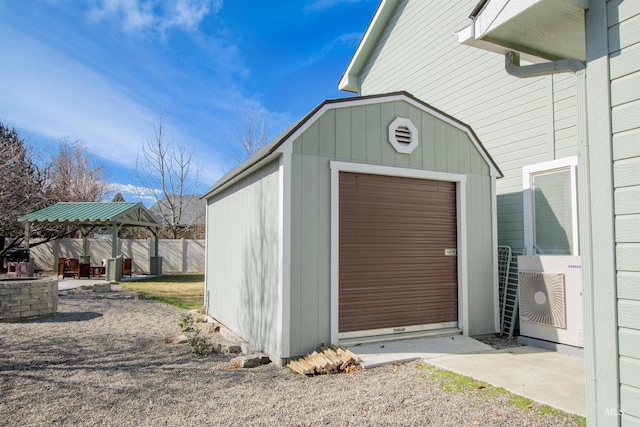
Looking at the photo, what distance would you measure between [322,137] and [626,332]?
3.85 m

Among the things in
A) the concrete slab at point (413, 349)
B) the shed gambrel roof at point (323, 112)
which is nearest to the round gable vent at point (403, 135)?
the shed gambrel roof at point (323, 112)

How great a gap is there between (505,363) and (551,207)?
112 inches

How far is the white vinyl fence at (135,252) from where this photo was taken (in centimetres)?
1931

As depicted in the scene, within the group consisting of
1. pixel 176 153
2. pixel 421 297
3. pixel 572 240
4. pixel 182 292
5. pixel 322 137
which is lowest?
pixel 182 292

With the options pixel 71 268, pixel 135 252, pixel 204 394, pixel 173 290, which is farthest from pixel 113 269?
pixel 204 394

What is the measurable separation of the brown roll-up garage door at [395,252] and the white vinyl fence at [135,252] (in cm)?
1609

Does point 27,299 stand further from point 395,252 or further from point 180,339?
point 395,252

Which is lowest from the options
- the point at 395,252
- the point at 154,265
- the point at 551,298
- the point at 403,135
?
the point at 154,265

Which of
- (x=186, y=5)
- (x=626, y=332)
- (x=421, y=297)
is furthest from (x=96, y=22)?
(x=626, y=332)

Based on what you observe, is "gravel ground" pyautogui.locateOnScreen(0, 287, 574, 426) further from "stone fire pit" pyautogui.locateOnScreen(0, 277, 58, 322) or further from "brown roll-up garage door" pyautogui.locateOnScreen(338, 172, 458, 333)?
"stone fire pit" pyautogui.locateOnScreen(0, 277, 58, 322)

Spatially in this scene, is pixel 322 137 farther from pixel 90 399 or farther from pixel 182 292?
pixel 182 292

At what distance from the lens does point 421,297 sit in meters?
5.79

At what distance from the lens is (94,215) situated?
15.5m

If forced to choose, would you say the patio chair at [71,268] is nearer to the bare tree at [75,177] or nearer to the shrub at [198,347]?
the bare tree at [75,177]
